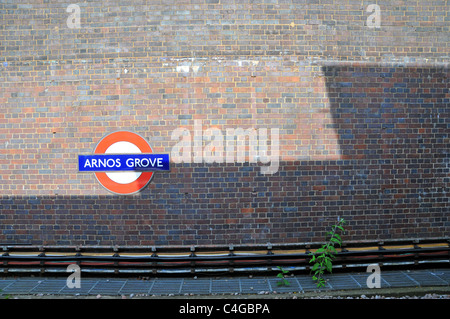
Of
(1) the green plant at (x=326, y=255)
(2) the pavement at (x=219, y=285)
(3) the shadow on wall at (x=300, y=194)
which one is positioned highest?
(3) the shadow on wall at (x=300, y=194)

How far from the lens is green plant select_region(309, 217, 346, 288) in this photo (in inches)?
224

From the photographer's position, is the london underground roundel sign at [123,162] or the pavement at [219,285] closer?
the pavement at [219,285]

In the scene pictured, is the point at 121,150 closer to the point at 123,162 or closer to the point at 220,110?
the point at 123,162

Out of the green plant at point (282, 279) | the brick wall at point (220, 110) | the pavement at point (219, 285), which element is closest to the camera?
the pavement at point (219, 285)

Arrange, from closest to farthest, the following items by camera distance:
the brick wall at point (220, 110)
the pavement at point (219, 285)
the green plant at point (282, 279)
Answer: the pavement at point (219, 285) < the green plant at point (282, 279) < the brick wall at point (220, 110)

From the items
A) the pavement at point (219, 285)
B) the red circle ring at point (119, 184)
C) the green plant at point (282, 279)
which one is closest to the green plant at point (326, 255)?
the pavement at point (219, 285)

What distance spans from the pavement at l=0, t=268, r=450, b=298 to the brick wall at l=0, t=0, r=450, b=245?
74 centimetres

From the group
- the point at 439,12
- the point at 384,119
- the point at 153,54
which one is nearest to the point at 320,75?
the point at 384,119

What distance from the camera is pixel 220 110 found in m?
A: 6.06

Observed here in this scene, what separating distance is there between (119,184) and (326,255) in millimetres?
4334

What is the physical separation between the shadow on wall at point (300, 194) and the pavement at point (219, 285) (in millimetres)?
717

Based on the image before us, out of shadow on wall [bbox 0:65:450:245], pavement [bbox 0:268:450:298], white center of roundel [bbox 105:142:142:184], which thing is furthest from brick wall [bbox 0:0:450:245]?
pavement [bbox 0:268:450:298]

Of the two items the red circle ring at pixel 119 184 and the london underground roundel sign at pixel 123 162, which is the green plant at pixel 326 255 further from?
the red circle ring at pixel 119 184

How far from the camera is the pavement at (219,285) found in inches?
214
